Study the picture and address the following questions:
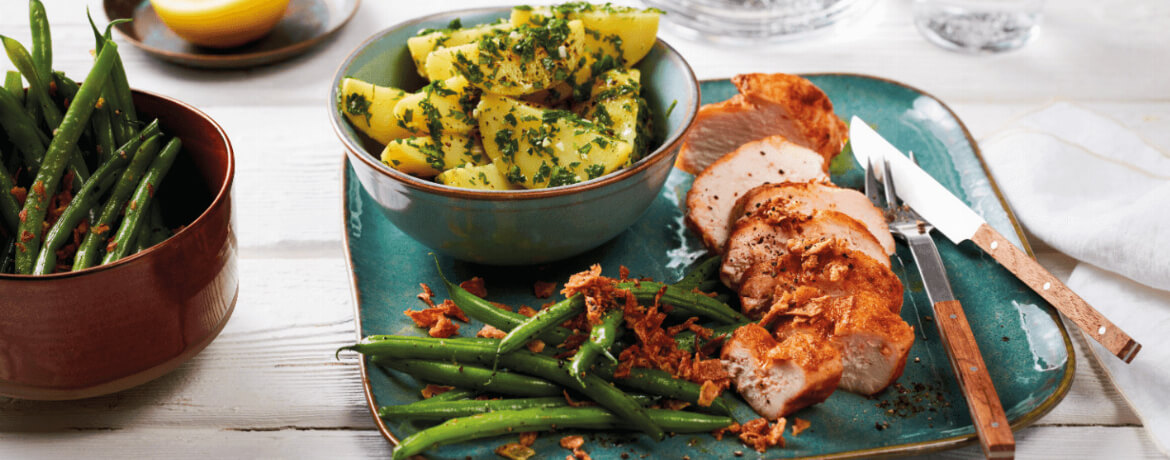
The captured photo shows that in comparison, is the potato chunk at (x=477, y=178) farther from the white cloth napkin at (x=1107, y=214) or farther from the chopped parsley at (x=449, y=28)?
the white cloth napkin at (x=1107, y=214)

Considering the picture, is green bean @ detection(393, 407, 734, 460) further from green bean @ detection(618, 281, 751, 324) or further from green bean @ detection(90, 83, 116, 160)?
green bean @ detection(90, 83, 116, 160)

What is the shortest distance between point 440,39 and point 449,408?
3.63ft

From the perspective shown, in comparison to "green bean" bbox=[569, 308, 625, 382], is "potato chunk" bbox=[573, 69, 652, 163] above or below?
above

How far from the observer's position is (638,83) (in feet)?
8.16

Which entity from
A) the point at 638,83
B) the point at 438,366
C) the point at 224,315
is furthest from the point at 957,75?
the point at 224,315

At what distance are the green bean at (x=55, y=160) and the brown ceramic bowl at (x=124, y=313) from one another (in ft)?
0.58

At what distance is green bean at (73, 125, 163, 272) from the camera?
78.1 inches

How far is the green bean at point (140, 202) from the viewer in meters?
1.99

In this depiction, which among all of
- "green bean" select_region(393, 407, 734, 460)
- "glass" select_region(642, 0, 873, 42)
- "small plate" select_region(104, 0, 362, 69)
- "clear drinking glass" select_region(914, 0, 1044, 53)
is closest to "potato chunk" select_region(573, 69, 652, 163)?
"green bean" select_region(393, 407, 734, 460)

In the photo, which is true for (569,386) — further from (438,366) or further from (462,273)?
(462,273)

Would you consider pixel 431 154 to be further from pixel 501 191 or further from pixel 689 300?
pixel 689 300

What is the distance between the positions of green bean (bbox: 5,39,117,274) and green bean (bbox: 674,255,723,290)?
4.87 feet

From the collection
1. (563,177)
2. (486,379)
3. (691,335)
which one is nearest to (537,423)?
(486,379)

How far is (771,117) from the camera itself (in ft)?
9.36
